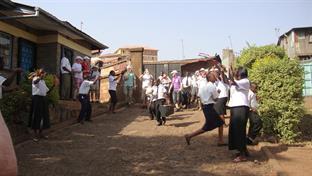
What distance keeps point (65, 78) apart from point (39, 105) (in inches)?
219

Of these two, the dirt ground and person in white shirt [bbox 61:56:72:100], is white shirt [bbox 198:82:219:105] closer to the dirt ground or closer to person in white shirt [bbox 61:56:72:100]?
the dirt ground

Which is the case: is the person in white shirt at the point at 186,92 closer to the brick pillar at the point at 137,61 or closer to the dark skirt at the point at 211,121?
the brick pillar at the point at 137,61

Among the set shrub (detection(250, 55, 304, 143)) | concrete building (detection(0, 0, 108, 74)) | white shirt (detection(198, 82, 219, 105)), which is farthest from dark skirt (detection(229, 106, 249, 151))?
concrete building (detection(0, 0, 108, 74))

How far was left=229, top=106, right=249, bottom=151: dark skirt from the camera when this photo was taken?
25.9ft

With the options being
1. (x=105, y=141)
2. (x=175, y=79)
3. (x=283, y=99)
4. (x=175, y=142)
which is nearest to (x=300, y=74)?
(x=283, y=99)

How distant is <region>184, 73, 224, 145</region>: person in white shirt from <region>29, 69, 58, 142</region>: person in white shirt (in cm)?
366

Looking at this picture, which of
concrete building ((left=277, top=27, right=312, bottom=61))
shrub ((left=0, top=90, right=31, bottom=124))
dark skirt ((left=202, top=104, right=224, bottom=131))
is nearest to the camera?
dark skirt ((left=202, top=104, right=224, bottom=131))

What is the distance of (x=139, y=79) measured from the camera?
20797 millimetres

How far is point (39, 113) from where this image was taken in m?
9.97

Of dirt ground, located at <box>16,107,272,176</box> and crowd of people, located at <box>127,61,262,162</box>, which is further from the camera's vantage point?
crowd of people, located at <box>127,61,262,162</box>

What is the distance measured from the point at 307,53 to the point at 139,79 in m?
23.0

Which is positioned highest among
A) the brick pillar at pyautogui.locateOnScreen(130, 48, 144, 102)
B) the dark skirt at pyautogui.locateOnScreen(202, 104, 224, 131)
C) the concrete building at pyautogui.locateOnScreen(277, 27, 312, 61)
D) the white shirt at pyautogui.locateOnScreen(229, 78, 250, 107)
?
the concrete building at pyautogui.locateOnScreen(277, 27, 312, 61)

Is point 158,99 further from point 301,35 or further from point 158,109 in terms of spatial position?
point 301,35

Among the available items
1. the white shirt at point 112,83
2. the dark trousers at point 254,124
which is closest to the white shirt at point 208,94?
the dark trousers at point 254,124
